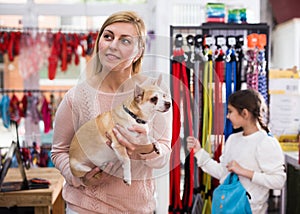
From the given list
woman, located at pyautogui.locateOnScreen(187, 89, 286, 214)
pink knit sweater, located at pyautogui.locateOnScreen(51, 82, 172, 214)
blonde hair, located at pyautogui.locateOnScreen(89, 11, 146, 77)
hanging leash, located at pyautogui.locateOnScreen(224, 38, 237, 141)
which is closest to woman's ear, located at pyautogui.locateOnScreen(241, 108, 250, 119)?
woman, located at pyautogui.locateOnScreen(187, 89, 286, 214)

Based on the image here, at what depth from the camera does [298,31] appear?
356 cm

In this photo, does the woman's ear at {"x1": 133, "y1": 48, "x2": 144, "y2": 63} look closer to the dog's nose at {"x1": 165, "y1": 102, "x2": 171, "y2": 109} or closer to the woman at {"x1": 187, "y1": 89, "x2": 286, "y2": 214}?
the dog's nose at {"x1": 165, "y1": 102, "x2": 171, "y2": 109}

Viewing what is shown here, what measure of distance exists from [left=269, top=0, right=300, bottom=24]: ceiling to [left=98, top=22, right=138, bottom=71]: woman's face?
9.86ft

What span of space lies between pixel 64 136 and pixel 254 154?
1245 millimetres

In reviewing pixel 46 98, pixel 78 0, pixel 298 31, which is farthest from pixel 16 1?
pixel 298 31

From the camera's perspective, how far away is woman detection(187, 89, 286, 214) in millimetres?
2053

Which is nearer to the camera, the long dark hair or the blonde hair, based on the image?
the blonde hair

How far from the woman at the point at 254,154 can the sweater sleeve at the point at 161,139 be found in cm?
108

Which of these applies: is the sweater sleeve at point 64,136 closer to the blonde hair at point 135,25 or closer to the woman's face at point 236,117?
the blonde hair at point 135,25

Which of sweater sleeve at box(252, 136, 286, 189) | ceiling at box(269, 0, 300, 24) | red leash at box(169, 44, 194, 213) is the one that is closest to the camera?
red leash at box(169, 44, 194, 213)

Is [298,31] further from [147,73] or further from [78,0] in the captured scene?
[147,73]

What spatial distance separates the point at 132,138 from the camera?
0.96 metres

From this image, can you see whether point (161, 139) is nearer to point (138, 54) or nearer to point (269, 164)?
point (138, 54)

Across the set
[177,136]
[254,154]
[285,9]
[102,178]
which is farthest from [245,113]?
[285,9]
